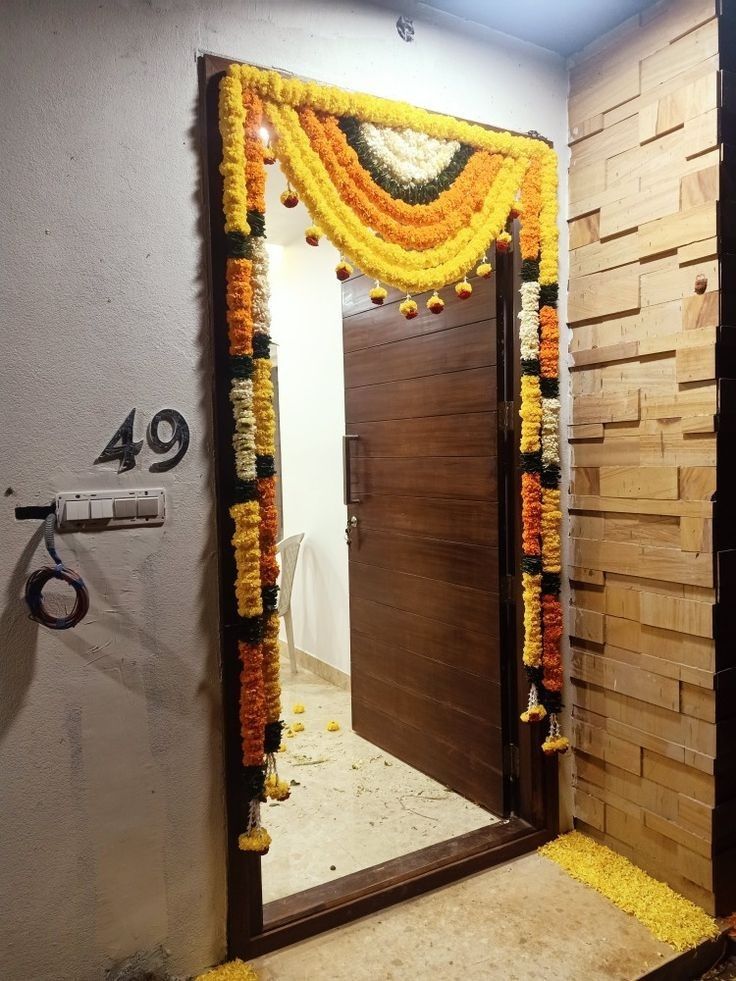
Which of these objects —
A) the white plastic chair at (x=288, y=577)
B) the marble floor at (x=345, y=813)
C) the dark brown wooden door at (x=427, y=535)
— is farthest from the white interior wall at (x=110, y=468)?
the white plastic chair at (x=288, y=577)

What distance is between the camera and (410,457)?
8.68 feet

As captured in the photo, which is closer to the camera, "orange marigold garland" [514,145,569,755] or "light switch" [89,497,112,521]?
"light switch" [89,497,112,521]

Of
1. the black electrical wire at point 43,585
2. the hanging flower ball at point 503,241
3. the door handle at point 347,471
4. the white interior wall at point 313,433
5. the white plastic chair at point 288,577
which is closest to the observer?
the black electrical wire at point 43,585

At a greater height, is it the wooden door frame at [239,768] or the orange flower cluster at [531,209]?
the orange flower cluster at [531,209]

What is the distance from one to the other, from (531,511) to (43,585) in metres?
1.36

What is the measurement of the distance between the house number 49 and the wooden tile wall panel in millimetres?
1233

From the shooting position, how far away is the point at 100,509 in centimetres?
151

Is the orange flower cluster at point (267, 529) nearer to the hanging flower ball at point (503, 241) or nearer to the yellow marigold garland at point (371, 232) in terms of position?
the yellow marigold garland at point (371, 232)

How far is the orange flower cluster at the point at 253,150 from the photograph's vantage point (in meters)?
1.61

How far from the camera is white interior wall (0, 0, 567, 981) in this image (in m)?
1.45

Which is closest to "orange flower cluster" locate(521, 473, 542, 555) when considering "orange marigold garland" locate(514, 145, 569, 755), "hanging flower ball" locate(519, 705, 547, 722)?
"orange marigold garland" locate(514, 145, 569, 755)

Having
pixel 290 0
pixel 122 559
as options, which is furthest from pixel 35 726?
pixel 290 0

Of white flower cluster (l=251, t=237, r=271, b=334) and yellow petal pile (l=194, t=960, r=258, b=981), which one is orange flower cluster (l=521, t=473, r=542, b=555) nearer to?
white flower cluster (l=251, t=237, r=271, b=334)

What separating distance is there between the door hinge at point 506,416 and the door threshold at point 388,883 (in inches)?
50.9
